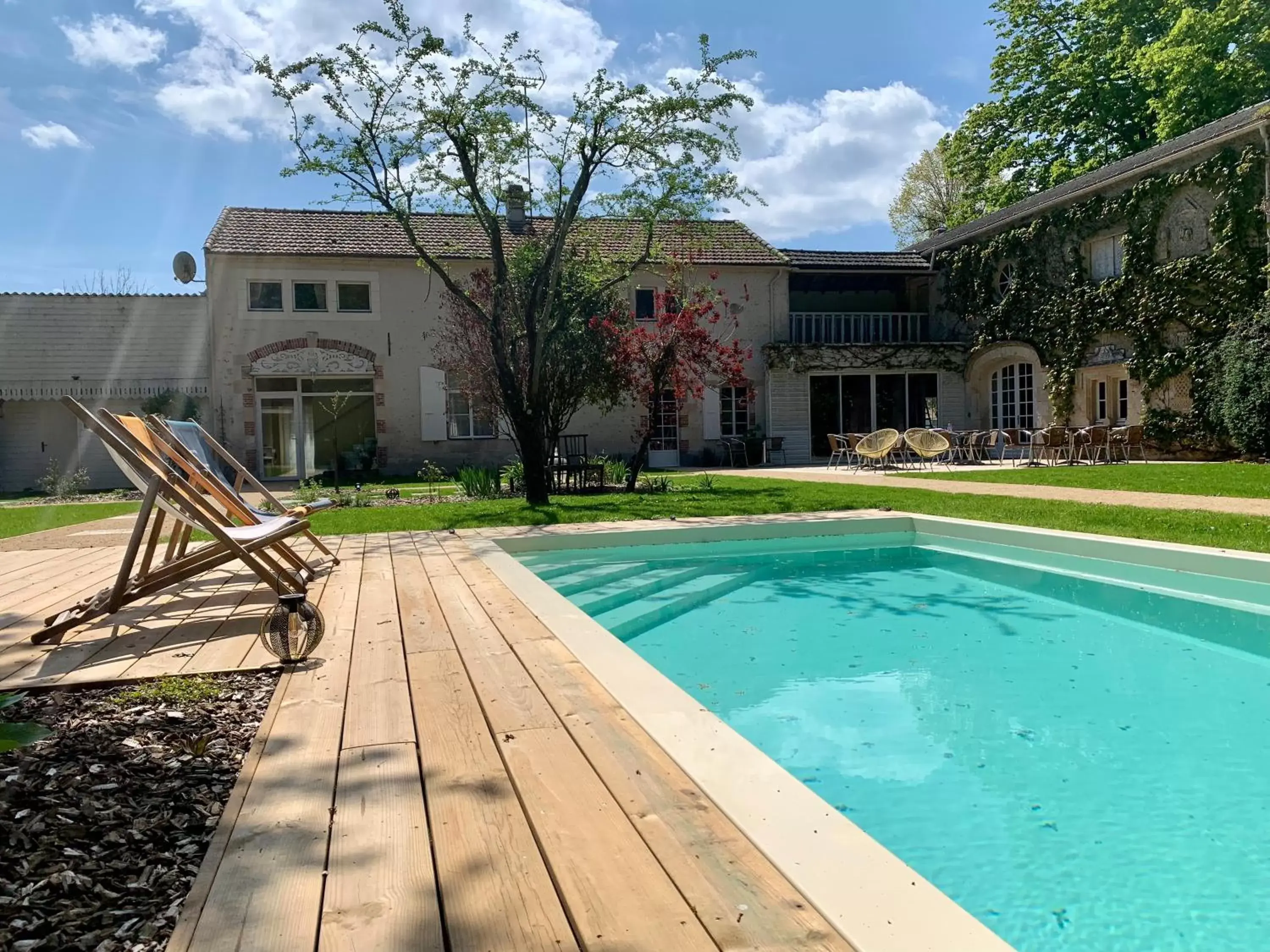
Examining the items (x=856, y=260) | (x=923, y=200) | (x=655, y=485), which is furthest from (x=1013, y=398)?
(x=923, y=200)

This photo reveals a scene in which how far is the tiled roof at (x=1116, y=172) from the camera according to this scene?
46.4ft

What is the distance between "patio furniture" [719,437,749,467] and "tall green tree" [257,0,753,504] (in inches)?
354

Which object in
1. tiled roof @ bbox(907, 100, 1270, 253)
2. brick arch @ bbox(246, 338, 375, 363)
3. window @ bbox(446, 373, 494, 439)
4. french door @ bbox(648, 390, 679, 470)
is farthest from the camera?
french door @ bbox(648, 390, 679, 470)

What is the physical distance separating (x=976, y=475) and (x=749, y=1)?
25.5ft

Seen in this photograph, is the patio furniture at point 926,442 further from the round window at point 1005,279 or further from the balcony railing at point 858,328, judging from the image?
the round window at point 1005,279

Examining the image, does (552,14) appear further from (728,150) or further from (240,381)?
(240,381)

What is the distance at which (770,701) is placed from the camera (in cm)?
360

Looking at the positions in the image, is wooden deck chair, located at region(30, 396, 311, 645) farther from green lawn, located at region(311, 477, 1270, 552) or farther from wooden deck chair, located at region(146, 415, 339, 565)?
green lawn, located at region(311, 477, 1270, 552)

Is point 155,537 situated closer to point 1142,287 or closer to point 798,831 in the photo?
point 798,831

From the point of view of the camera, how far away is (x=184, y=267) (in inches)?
730

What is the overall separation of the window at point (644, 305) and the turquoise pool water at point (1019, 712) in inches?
546

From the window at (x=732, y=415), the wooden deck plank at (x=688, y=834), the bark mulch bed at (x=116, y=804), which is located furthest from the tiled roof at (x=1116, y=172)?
the bark mulch bed at (x=116, y=804)

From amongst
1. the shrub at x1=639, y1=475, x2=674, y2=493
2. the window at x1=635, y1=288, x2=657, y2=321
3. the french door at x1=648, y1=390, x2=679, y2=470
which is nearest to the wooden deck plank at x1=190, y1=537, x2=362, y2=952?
the shrub at x1=639, y1=475, x2=674, y2=493

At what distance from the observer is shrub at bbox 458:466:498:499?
11719 millimetres
